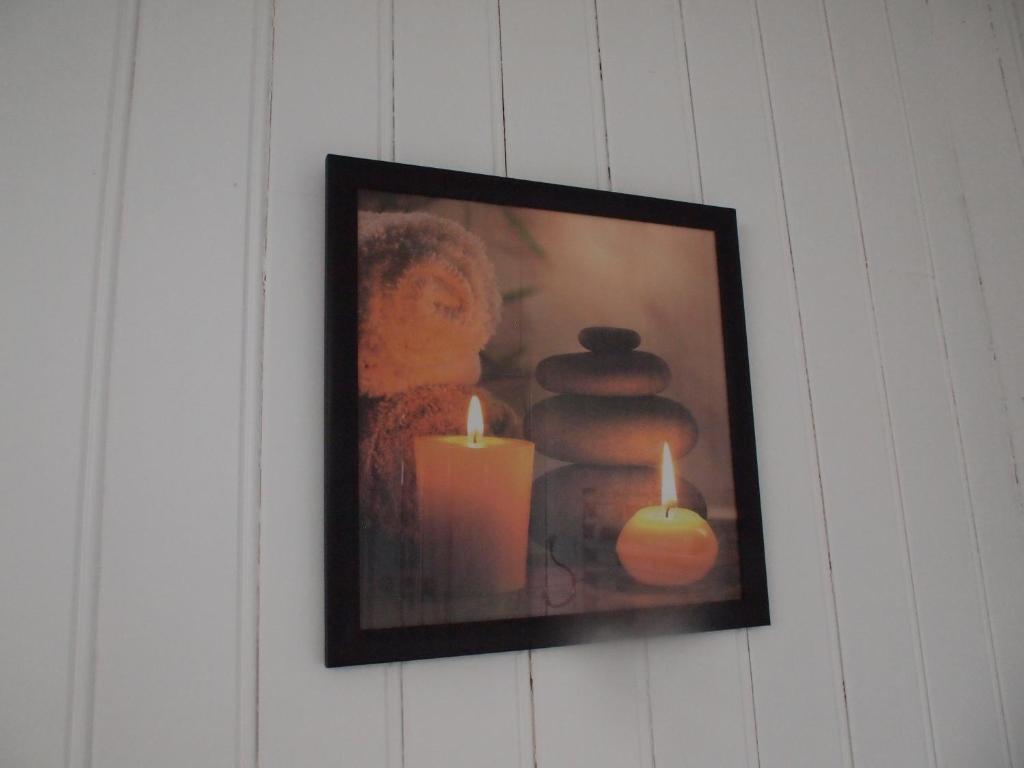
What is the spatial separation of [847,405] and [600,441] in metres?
0.45

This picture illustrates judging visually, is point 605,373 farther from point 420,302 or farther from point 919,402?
point 919,402

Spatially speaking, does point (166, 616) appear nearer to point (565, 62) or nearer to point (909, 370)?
point (565, 62)

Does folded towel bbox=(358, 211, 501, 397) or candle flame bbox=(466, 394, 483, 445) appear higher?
folded towel bbox=(358, 211, 501, 397)

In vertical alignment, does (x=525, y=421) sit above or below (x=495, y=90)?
below

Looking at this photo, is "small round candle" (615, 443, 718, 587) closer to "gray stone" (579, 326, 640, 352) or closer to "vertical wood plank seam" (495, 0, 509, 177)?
"gray stone" (579, 326, 640, 352)

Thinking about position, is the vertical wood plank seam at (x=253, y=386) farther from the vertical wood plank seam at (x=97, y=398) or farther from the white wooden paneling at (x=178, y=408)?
the vertical wood plank seam at (x=97, y=398)

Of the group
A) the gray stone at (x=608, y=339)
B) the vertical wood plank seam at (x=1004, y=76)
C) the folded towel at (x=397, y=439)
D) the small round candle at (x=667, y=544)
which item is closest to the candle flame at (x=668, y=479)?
the small round candle at (x=667, y=544)

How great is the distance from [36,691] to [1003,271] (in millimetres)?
1544

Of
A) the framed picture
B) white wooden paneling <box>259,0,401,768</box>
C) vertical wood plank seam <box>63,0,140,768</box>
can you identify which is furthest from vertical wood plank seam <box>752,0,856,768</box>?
vertical wood plank seam <box>63,0,140,768</box>

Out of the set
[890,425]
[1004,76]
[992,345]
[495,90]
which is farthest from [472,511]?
[1004,76]

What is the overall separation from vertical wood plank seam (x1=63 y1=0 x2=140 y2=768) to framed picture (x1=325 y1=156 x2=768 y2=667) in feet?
0.77

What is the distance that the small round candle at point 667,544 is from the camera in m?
0.84

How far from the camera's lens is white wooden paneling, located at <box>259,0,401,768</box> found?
73 cm

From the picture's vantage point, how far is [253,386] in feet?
2.53
